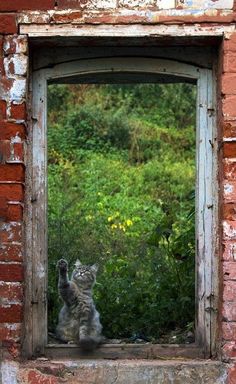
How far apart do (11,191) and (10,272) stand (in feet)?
1.59

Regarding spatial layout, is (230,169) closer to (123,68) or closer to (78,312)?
(123,68)

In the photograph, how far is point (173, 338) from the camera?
17.7 ft

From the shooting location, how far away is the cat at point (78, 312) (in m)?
5.00

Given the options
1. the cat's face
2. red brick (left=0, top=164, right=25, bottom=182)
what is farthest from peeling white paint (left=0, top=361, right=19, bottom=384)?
red brick (left=0, top=164, right=25, bottom=182)

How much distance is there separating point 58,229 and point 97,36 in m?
3.05

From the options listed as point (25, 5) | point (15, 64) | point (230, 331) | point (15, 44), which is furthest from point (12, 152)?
point (230, 331)

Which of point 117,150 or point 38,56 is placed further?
point 117,150

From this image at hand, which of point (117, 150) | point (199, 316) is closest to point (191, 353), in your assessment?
point (199, 316)

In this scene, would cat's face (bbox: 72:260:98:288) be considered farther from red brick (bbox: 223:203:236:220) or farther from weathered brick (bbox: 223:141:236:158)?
weathered brick (bbox: 223:141:236:158)

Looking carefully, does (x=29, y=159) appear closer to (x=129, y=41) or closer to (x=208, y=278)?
(x=129, y=41)

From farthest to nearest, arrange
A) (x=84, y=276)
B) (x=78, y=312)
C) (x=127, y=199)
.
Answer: (x=127, y=199) → (x=84, y=276) → (x=78, y=312)

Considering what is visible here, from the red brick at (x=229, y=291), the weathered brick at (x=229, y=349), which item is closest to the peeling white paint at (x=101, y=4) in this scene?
the red brick at (x=229, y=291)

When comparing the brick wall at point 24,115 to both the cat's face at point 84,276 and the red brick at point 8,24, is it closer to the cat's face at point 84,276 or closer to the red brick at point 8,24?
the red brick at point 8,24

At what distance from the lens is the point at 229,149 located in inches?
180
